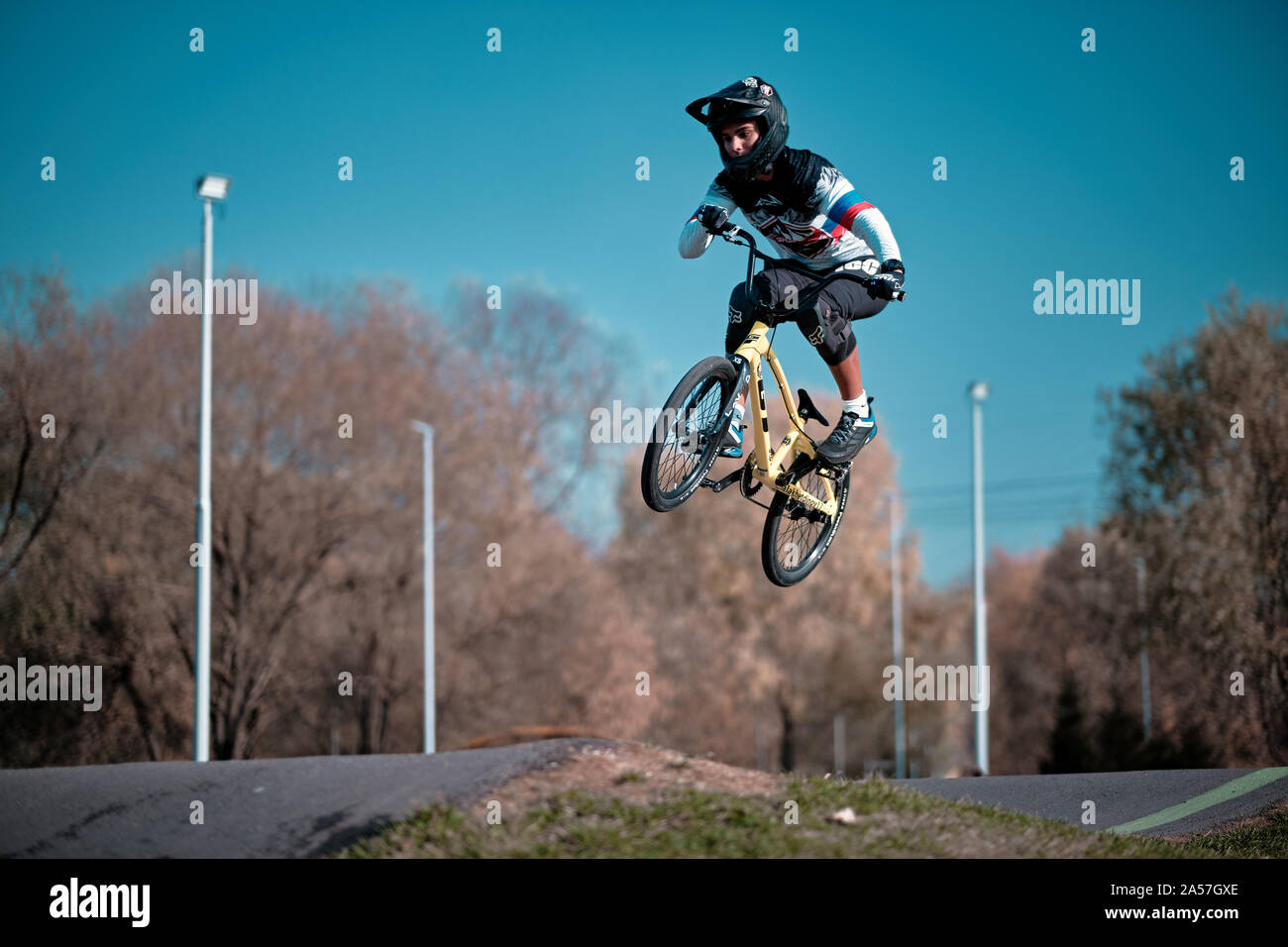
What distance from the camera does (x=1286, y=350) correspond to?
96.2ft

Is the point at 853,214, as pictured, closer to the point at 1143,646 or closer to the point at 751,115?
the point at 751,115

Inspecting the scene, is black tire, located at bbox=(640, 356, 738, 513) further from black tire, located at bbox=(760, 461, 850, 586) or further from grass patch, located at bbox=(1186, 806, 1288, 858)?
grass patch, located at bbox=(1186, 806, 1288, 858)

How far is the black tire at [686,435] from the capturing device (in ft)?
25.7

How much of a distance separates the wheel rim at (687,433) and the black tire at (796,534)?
1077 mm

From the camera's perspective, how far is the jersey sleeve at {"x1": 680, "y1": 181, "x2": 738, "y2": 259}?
337 inches

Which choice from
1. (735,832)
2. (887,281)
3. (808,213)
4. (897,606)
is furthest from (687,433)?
(897,606)

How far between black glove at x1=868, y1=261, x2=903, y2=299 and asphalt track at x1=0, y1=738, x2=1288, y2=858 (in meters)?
3.60

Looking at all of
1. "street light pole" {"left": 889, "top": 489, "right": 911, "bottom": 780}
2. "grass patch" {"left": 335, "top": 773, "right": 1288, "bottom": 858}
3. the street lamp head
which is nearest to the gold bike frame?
"grass patch" {"left": 335, "top": 773, "right": 1288, "bottom": 858}

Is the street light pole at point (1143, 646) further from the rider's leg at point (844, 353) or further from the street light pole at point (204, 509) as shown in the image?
the rider's leg at point (844, 353)

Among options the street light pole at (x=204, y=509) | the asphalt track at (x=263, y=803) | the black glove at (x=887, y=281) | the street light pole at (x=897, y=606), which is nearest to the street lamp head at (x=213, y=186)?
the street light pole at (x=204, y=509)

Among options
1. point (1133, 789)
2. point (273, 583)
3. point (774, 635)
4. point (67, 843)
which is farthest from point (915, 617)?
point (67, 843)

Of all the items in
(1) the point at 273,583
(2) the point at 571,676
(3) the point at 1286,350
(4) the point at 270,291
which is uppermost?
(4) the point at 270,291
